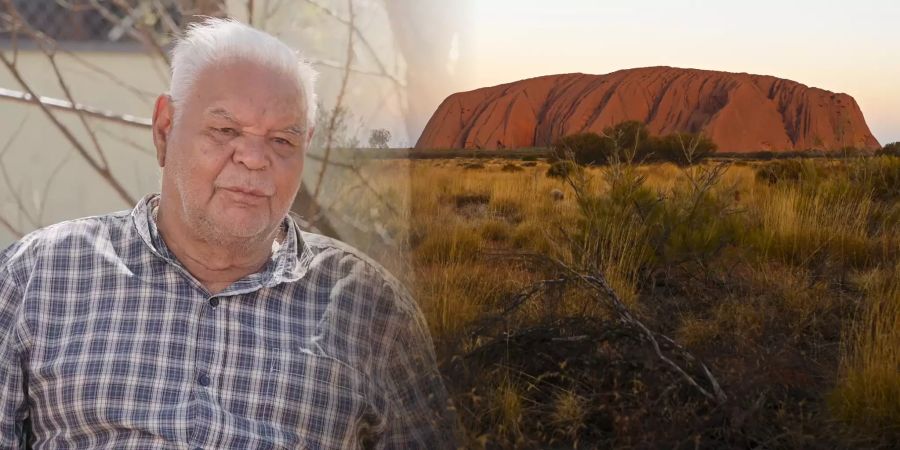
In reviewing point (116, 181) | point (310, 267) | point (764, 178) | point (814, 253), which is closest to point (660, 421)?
point (310, 267)

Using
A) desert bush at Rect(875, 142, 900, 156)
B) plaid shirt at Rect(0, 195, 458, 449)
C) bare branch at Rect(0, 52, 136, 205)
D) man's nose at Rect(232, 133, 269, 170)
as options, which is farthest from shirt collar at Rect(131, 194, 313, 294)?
desert bush at Rect(875, 142, 900, 156)

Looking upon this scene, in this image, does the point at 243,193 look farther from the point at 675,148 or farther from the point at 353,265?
the point at 675,148

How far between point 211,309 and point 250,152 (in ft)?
0.72

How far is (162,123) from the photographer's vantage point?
4.31 ft

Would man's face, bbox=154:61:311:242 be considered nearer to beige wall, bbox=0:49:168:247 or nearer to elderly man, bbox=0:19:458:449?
elderly man, bbox=0:19:458:449

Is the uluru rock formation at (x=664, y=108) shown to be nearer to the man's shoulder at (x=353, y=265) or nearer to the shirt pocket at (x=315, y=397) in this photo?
the man's shoulder at (x=353, y=265)

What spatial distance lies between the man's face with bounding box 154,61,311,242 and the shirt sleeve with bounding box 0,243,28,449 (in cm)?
24

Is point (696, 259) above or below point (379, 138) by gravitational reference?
below

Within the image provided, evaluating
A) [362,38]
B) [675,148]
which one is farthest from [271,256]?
[675,148]

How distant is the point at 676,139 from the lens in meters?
4.92

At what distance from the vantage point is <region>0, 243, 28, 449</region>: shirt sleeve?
1.21 metres

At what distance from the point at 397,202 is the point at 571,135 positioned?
3284mm

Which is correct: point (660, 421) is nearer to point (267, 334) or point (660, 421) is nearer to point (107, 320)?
point (267, 334)

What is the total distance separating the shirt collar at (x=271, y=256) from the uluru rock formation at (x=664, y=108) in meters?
3.30
